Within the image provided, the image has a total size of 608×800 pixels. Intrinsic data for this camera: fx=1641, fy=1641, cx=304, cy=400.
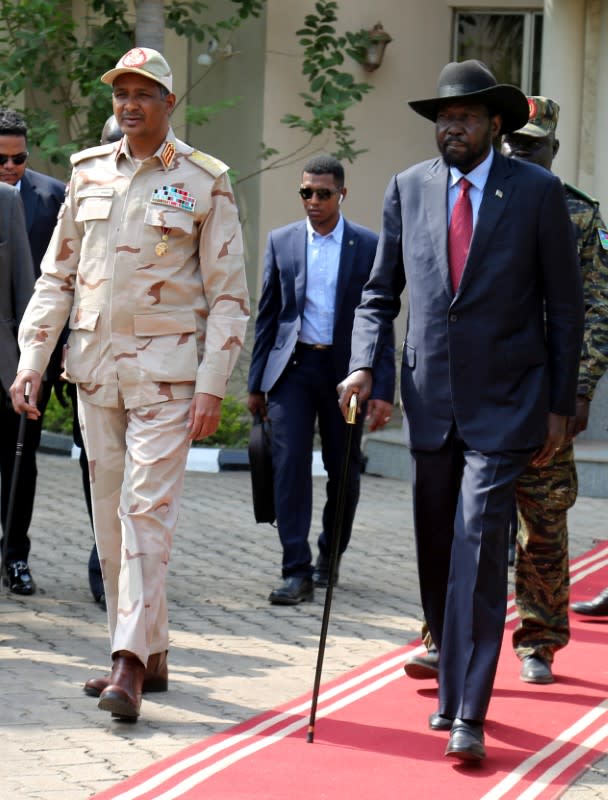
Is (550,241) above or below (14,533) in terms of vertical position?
above

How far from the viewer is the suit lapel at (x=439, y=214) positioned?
5.45m

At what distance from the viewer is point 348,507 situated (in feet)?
26.6

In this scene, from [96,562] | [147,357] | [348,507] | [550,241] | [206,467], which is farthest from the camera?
[206,467]

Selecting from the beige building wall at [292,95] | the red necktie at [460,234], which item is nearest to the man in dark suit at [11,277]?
the red necktie at [460,234]

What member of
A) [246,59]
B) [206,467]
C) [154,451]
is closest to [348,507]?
[154,451]

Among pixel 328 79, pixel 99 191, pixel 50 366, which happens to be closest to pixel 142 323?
pixel 99 191

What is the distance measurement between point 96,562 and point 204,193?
2333 mm

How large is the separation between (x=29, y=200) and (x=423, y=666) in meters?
3.06

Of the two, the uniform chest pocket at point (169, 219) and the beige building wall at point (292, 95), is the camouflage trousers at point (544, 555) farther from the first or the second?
the beige building wall at point (292, 95)

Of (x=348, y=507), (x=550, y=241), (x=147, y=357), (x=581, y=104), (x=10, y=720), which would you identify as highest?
(x=581, y=104)

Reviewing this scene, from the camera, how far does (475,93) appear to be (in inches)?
210

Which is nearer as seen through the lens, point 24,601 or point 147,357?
point 147,357

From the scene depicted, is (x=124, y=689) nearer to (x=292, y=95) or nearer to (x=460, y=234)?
(x=460, y=234)

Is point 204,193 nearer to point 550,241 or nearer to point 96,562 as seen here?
point 550,241
